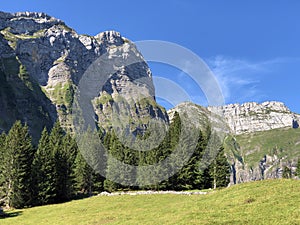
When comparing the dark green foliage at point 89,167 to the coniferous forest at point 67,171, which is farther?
the dark green foliage at point 89,167

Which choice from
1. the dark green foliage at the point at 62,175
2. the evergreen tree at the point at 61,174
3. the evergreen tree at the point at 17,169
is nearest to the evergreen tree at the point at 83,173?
the dark green foliage at the point at 62,175

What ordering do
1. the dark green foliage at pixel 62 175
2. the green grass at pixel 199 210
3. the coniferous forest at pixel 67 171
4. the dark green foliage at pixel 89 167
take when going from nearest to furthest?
1. the green grass at pixel 199 210
2. the coniferous forest at pixel 67 171
3. the dark green foliage at pixel 62 175
4. the dark green foliage at pixel 89 167

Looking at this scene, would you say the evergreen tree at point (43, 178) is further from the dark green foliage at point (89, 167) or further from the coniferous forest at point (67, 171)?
the dark green foliage at point (89, 167)

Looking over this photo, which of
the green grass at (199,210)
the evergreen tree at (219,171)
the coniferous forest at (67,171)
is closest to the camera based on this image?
the green grass at (199,210)

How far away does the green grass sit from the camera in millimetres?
30828

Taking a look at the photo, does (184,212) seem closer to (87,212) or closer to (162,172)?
(87,212)

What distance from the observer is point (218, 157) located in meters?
79.3

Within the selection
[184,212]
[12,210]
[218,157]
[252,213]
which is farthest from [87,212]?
[218,157]

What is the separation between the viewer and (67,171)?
2936 inches

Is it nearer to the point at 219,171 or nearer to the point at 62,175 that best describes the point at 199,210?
the point at 219,171

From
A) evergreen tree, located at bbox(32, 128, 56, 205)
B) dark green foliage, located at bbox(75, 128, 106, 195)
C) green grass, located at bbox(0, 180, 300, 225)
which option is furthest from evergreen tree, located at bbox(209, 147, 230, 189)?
evergreen tree, located at bbox(32, 128, 56, 205)

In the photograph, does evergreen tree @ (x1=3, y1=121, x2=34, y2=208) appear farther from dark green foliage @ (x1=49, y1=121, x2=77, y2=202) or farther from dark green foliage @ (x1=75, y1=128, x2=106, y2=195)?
dark green foliage @ (x1=75, y1=128, x2=106, y2=195)

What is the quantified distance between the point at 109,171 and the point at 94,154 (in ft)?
22.9

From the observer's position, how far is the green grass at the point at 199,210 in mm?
30828
